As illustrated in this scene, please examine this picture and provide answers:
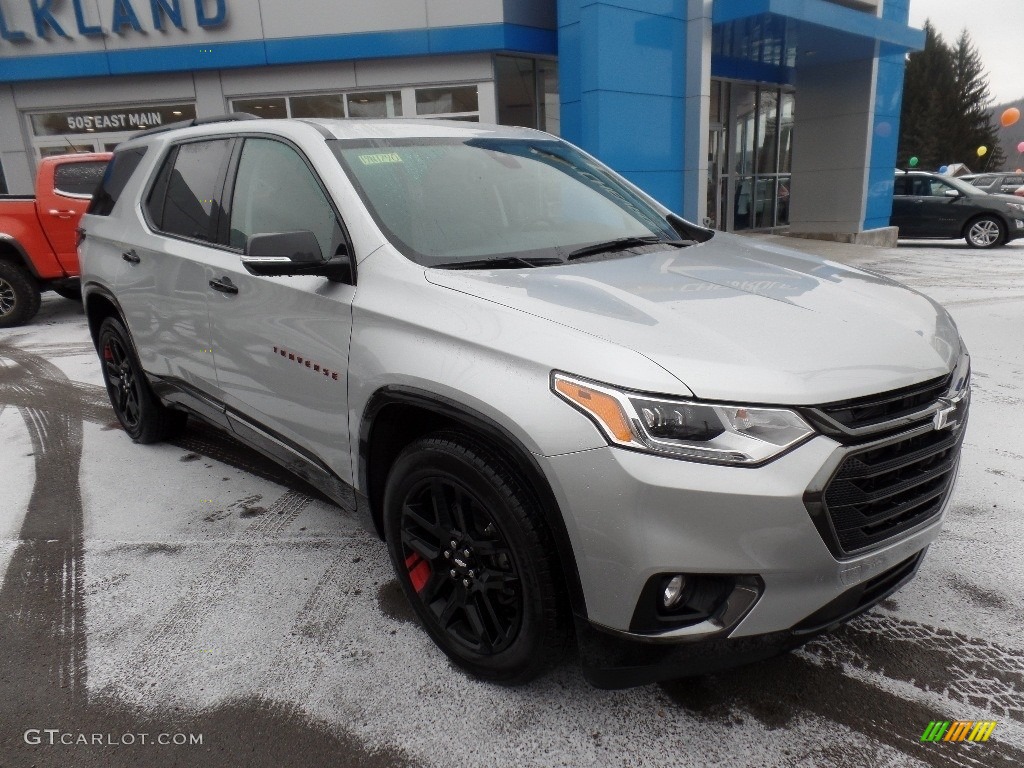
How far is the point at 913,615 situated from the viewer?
2.78 metres

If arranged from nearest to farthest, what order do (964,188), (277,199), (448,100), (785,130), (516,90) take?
(277,199)
(448,100)
(516,90)
(964,188)
(785,130)

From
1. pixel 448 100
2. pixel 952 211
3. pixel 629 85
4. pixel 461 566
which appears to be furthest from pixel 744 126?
pixel 461 566

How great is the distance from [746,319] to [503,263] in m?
0.86

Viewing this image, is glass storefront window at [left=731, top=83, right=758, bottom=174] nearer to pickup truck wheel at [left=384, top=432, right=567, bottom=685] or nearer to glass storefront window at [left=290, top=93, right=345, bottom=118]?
glass storefront window at [left=290, top=93, right=345, bottom=118]

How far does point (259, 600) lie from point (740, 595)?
1.97 metres

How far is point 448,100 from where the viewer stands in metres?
14.1

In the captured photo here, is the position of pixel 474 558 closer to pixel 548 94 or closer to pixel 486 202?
pixel 486 202

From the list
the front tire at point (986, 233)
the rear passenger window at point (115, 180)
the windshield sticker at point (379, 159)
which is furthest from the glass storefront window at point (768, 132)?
the windshield sticker at point (379, 159)

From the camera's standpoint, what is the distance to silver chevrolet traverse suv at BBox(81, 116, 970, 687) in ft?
6.12

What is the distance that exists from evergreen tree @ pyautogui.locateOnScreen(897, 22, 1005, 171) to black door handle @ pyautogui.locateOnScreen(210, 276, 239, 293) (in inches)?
2323

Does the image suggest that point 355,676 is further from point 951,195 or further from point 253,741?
point 951,195

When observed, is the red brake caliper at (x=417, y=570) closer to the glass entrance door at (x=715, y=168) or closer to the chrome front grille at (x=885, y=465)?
the chrome front grille at (x=885, y=465)

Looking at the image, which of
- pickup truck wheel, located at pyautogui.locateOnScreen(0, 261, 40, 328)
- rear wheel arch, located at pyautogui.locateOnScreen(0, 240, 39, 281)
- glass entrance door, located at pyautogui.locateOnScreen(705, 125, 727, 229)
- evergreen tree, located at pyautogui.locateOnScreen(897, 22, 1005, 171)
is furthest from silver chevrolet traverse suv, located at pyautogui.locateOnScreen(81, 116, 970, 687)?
evergreen tree, located at pyautogui.locateOnScreen(897, 22, 1005, 171)

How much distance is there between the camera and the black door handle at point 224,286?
10.4ft
